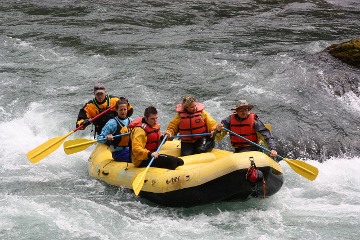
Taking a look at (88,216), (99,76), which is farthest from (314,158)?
(99,76)

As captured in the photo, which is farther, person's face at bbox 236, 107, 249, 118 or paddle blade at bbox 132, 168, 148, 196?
person's face at bbox 236, 107, 249, 118

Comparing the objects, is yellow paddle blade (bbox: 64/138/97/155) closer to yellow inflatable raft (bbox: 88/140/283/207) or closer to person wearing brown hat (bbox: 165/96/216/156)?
yellow inflatable raft (bbox: 88/140/283/207)

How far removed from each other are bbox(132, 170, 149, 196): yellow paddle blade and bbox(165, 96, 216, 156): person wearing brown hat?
3.01 ft

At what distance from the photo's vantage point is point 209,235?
6555 millimetres

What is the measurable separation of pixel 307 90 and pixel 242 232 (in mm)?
5015

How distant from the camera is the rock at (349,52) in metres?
11.6

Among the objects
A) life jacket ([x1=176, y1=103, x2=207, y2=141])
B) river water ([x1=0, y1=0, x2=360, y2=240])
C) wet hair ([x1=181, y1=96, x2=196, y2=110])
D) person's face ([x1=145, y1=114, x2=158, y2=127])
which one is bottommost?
river water ([x1=0, y1=0, x2=360, y2=240])

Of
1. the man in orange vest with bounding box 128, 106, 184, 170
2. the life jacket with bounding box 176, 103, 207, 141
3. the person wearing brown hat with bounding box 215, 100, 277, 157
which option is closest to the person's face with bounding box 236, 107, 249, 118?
the person wearing brown hat with bounding box 215, 100, 277, 157

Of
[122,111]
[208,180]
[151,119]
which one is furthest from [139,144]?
[208,180]

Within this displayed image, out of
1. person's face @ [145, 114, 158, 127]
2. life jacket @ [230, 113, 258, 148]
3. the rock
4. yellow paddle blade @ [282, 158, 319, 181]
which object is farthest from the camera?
the rock

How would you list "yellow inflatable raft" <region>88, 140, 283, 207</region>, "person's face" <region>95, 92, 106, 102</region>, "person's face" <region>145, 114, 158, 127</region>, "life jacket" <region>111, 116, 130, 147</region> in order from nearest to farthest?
"yellow inflatable raft" <region>88, 140, 283, 207</region>, "person's face" <region>145, 114, 158, 127</region>, "life jacket" <region>111, 116, 130, 147</region>, "person's face" <region>95, 92, 106, 102</region>

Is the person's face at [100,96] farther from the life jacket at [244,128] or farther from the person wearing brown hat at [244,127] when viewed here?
the life jacket at [244,128]

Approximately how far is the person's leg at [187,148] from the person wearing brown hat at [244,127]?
16.5 inches

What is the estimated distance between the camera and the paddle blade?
6.71m
